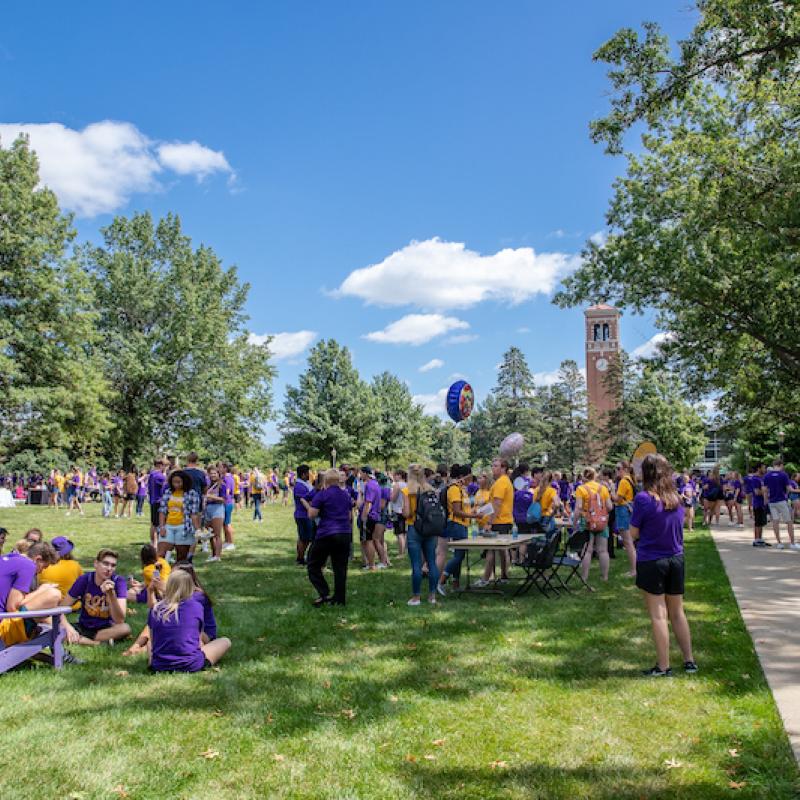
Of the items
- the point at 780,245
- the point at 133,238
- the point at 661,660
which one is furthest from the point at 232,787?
the point at 133,238

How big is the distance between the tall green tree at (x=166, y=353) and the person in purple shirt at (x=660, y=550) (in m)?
34.4

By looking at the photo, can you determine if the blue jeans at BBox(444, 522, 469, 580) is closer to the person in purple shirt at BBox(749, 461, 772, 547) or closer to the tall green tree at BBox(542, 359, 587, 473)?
the person in purple shirt at BBox(749, 461, 772, 547)

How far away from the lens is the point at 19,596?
21.5ft

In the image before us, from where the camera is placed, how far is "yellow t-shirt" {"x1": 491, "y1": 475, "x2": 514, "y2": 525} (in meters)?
10.4

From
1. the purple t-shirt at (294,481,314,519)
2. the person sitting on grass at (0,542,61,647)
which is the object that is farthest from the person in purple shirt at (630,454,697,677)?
the purple t-shirt at (294,481,314,519)

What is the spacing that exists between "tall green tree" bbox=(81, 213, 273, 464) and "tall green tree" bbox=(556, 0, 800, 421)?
23.5 metres

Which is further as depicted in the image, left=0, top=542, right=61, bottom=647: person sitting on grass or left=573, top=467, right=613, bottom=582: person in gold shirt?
left=573, top=467, right=613, bottom=582: person in gold shirt

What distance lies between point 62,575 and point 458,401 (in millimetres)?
9566

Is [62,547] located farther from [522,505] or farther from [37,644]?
[522,505]

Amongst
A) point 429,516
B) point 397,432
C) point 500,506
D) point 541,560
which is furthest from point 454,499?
point 397,432

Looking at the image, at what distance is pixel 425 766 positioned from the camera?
4.33 m

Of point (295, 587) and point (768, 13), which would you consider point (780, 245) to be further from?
point (295, 587)

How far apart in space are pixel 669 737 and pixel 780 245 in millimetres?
12630

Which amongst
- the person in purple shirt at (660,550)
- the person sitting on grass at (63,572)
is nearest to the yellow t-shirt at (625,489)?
the person in purple shirt at (660,550)
